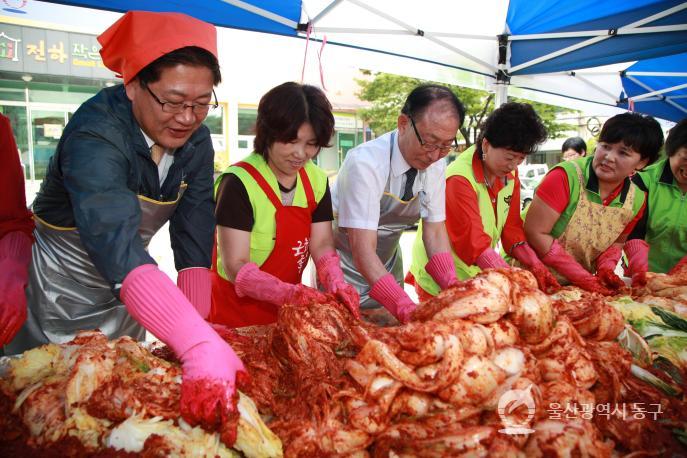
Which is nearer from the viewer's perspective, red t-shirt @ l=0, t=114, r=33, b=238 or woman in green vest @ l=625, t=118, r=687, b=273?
red t-shirt @ l=0, t=114, r=33, b=238

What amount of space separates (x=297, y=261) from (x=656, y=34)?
14.8 feet

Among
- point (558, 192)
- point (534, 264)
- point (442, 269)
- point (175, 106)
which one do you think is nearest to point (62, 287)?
point (175, 106)

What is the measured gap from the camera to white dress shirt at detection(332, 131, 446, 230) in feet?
9.35

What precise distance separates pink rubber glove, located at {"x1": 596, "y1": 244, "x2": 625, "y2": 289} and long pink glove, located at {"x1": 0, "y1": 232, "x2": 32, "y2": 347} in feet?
11.4

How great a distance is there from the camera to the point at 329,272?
2691 millimetres

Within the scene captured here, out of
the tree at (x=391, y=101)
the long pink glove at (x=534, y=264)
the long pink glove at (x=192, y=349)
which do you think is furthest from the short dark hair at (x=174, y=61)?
the tree at (x=391, y=101)

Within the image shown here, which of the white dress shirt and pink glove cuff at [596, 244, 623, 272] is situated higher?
the white dress shirt

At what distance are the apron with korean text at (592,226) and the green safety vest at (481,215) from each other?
51cm

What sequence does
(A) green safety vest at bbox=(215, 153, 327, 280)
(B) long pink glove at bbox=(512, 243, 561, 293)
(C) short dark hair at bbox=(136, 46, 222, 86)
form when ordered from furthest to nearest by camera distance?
(B) long pink glove at bbox=(512, 243, 561, 293) < (A) green safety vest at bbox=(215, 153, 327, 280) < (C) short dark hair at bbox=(136, 46, 222, 86)

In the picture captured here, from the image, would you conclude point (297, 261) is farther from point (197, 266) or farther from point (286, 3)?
point (286, 3)

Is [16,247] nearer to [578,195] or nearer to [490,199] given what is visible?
[490,199]

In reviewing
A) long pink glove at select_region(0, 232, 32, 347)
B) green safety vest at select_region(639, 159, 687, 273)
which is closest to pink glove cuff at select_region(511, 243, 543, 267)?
green safety vest at select_region(639, 159, 687, 273)

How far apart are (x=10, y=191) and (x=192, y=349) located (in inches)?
61.0

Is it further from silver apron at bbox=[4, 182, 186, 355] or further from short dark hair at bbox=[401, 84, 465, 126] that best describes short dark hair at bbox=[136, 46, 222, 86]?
short dark hair at bbox=[401, 84, 465, 126]
